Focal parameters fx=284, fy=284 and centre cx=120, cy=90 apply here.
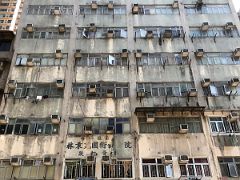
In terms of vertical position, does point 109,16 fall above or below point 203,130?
above

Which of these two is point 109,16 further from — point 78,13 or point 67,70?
point 67,70

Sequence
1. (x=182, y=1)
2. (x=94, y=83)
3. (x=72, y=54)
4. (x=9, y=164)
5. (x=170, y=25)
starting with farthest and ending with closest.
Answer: (x=182, y=1) → (x=170, y=25) → (x=72, y=54) → (x=94, y=83) → (x=9, y=164)

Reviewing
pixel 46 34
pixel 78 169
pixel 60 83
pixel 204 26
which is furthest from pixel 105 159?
pixel 204 26

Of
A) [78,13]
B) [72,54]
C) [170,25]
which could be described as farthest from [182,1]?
[72,54]

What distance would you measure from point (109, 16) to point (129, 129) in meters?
10.7

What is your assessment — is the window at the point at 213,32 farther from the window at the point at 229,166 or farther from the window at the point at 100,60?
the window at the point at 229,166

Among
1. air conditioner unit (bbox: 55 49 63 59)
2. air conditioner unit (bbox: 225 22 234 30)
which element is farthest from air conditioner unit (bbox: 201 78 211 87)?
air conditioner unit (bbox: 55 49 63 59)

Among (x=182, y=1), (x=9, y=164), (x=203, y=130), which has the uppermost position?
(x=182, y=1)

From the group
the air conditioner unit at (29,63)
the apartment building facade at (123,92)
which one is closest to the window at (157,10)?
the apartment building facade at (123,92)

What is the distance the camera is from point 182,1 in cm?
2509

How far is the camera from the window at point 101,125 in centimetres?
1809

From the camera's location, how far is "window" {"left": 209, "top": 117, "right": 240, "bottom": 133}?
18.3 metres

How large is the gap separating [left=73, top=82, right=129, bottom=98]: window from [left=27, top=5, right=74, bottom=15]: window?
25.5 ft

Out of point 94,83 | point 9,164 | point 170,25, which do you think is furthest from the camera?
point 170,25
